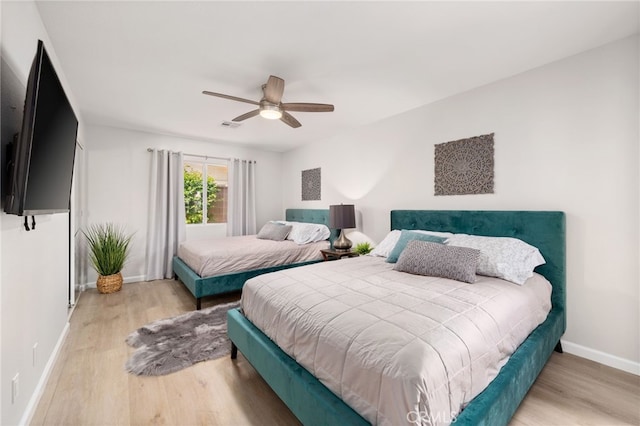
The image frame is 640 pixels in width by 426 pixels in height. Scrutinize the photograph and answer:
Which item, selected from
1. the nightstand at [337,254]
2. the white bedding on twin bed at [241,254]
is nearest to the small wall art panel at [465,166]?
the nightstand at [337,254]

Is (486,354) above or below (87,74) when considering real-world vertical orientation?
below

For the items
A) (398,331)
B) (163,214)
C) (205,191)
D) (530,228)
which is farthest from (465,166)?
(163,214)

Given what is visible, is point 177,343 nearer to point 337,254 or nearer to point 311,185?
point 337,254

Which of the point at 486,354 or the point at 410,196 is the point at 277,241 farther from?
the point at 486,354

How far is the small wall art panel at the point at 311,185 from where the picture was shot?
5.01m

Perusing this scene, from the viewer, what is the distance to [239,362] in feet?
7.32

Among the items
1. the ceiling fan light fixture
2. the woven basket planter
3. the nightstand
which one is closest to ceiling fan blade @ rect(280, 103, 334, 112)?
the ceiling fan light fixture

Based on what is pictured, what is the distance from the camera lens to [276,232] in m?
4.54

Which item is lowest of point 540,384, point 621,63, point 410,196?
point 540,384

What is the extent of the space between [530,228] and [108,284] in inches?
203

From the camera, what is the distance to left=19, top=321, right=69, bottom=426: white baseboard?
1.60 m

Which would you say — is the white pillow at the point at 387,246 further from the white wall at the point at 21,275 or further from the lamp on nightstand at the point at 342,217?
the white wall at the point at 21,275

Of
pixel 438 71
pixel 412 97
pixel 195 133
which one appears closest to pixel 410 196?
pixel 412 97

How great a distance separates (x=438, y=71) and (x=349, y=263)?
1957 millimetres
